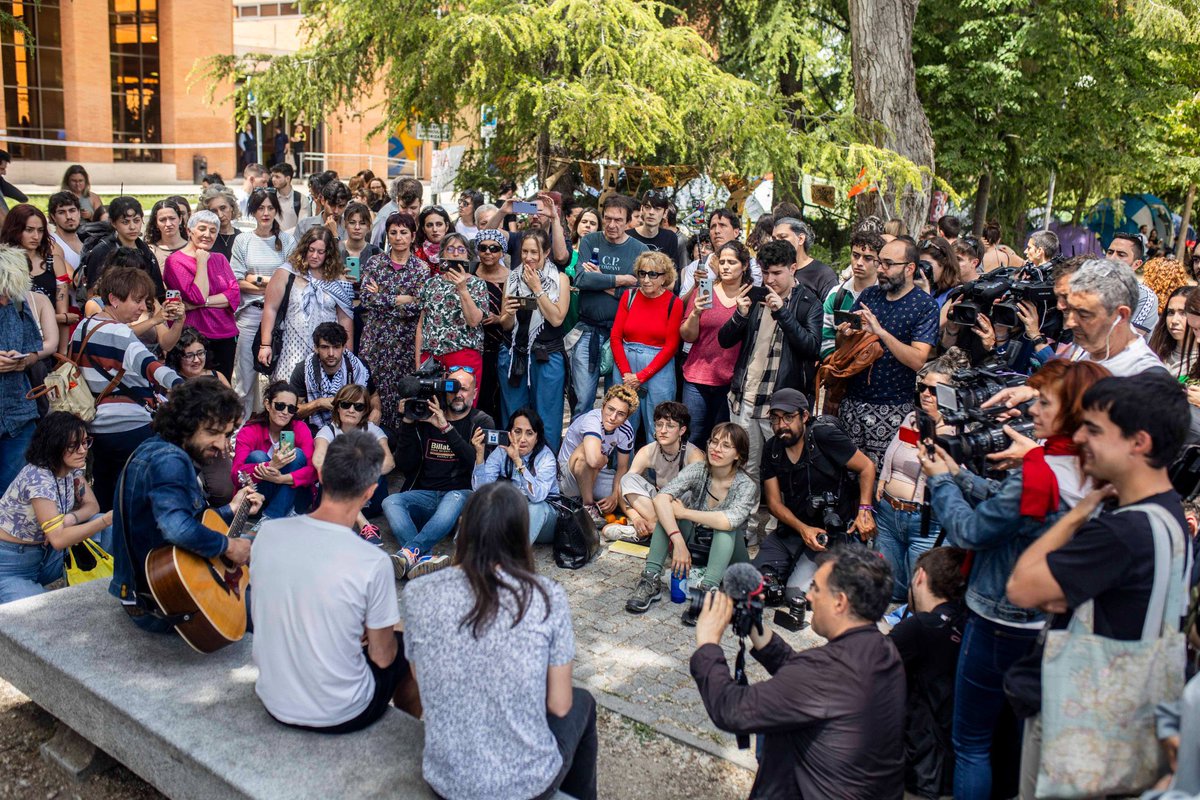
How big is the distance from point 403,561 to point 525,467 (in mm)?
969

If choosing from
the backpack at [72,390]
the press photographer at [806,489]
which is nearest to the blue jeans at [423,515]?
the backpack at [72,390]

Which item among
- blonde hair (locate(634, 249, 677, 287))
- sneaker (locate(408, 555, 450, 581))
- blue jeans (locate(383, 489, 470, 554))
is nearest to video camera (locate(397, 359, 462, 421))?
blue jeans (locate(383, 489, 470, 554))

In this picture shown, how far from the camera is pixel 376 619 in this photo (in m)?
3.67

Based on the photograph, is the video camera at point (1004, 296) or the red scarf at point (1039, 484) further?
the video camera at point (1004, 296)

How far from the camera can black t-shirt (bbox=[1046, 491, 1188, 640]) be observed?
2895mm

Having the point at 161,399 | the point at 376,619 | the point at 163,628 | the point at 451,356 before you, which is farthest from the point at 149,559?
the point at 451,356

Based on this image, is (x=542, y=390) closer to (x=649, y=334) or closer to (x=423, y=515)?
(x=649, y=334)

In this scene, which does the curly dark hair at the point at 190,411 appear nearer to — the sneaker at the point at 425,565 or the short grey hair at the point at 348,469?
the short grey hair at the point at 348,469

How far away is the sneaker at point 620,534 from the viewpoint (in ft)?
22.6

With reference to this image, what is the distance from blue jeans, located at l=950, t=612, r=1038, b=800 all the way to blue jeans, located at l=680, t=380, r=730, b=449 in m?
3.22

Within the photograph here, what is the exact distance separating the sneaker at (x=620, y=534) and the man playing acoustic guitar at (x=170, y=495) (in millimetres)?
2936

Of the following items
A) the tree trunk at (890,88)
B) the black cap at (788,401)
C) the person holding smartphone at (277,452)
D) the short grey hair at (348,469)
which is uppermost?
the tree trunk at (890,88)

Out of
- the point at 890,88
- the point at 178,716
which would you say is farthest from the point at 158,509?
the point at 890,88

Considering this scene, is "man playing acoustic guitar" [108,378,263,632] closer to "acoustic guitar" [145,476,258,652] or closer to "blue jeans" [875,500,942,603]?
"acoustic guitar" [145,476,258,652]
